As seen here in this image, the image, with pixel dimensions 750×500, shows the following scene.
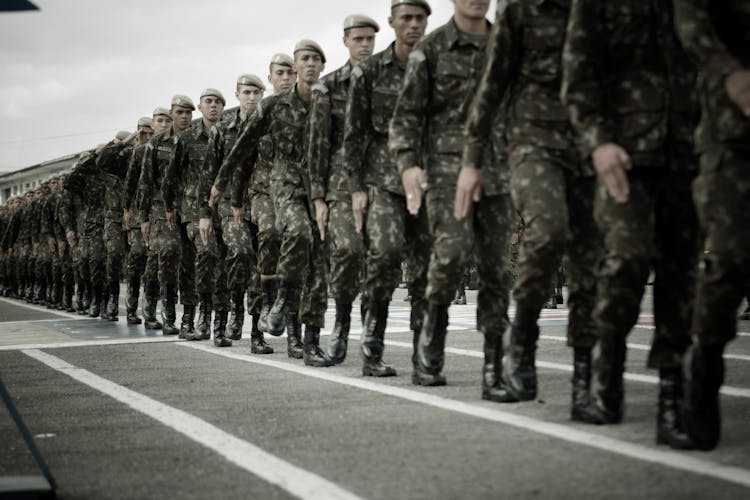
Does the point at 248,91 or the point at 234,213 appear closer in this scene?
the point at 234,213

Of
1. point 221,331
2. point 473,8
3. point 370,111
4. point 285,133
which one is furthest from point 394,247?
point 221,331

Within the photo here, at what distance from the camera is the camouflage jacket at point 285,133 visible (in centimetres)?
890

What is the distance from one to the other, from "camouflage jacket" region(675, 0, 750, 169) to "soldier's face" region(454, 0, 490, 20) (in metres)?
2.31

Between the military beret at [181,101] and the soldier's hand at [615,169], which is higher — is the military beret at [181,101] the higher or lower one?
the higher one

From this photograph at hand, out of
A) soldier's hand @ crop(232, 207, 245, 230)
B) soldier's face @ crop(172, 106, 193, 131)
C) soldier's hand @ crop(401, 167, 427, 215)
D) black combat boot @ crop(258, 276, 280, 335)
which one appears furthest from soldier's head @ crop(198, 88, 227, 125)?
soldier's hand @ crop(401, 167, 427, 215)

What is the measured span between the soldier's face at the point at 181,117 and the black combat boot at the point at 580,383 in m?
8.24

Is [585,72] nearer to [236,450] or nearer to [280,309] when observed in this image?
[236,450]

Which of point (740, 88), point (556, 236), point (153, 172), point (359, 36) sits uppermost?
point (359, 36)

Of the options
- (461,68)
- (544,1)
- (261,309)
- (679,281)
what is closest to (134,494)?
(679,281)

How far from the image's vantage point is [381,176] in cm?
716

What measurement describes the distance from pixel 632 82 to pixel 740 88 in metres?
0.81

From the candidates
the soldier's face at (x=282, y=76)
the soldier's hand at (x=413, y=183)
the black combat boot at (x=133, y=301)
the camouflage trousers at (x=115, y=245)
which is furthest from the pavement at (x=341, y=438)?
the camouflage trousers at (x=115, y=245)

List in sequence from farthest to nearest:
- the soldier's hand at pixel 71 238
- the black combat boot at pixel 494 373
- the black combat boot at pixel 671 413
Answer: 1. the soldier's hand at pixel 71 238
2. the black combat boot at pixel 494 373
3. the black combat boot at pixel 671 413

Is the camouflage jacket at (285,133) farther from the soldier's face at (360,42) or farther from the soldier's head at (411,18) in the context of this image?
the soldier's head at (411,18)
